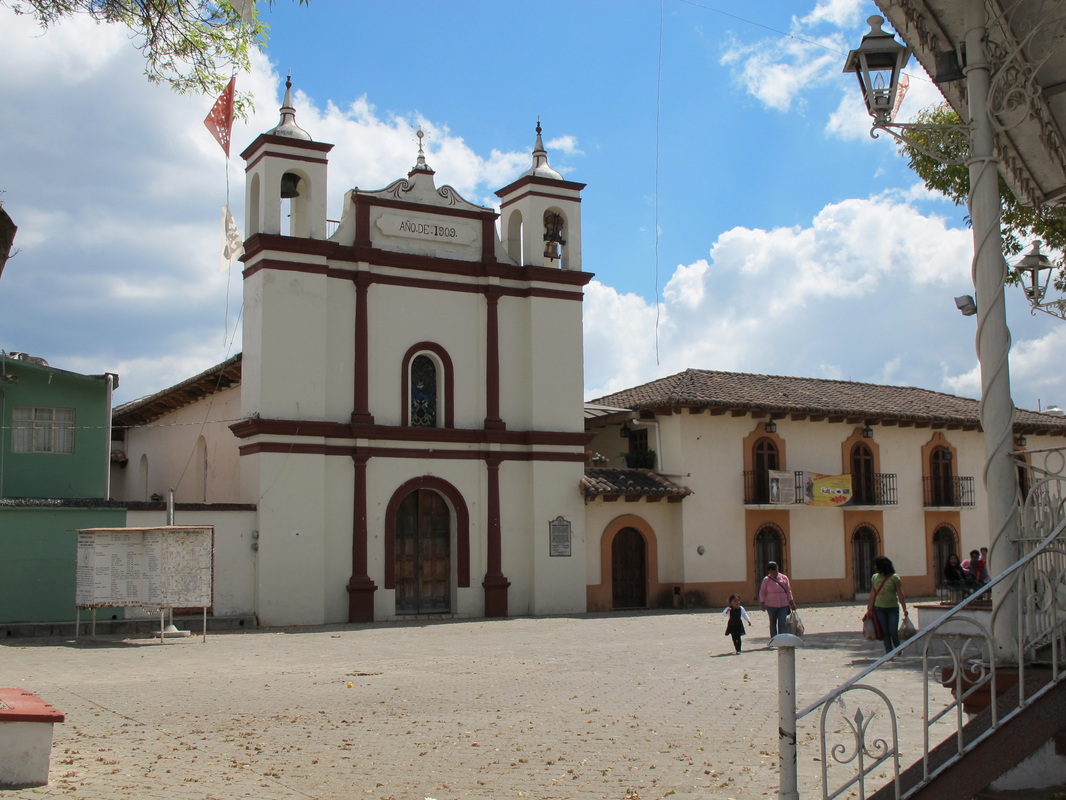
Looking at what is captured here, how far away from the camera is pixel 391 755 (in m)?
8.53

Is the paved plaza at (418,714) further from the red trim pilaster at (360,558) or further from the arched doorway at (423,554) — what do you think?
the arched doorway at (423,554)

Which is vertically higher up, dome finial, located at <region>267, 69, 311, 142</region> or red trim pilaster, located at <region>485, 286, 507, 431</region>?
dome finial, located at <region>267, 69, 311, 142</region>

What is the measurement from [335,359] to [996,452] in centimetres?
1852

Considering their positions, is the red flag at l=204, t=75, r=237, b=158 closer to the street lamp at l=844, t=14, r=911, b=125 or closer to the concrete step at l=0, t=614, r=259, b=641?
the concrete step at l=0, t=614, r=259, b=641

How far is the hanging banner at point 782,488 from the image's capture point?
91.5ft

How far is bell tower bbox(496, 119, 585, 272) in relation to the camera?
2608 centimetres

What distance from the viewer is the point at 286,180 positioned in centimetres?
2386

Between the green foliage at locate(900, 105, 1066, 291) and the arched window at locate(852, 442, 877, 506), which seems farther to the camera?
the arched window at locate(852, 442, 877, 506)

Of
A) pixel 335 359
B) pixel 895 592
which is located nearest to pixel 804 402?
pixel 335 359

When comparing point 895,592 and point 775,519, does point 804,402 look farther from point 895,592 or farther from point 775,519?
point 895,592

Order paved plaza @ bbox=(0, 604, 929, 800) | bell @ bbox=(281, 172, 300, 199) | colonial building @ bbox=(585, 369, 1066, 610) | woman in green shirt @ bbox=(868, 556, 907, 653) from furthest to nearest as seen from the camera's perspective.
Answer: colonial building @ bbox=(585, 369, 1066, 610), bell @ bbox=(281, 172, 300, 199), woman in green shirt @ bbox=(868, 556, 907, 653), paved plaza @ bbox=(0, 604, 929, 800)

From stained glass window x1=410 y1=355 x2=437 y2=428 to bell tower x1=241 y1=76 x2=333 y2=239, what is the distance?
11.7ft

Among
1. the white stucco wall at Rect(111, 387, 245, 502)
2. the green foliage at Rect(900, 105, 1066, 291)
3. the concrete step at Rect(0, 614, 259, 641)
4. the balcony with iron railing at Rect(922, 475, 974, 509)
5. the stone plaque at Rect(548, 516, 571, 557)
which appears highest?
the green foliage at Rect(900, 105, 1066, 291)

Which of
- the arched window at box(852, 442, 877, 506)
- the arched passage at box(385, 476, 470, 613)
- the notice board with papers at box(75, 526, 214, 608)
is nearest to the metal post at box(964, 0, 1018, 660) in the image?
the notice board with papers at box(75, 526, 214, 608)
